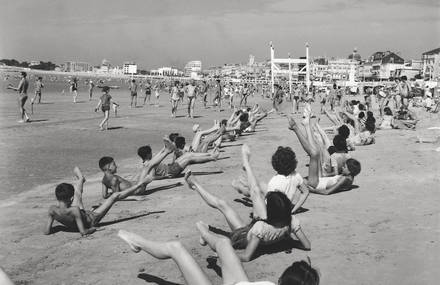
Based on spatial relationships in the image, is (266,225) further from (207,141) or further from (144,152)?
(207,141)

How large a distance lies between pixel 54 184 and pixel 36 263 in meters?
4.45

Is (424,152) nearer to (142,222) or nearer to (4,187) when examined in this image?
(142,222)

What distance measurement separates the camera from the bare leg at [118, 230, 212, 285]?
12.4ft

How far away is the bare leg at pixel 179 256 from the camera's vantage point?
3.78 meters

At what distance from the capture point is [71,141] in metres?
15.3

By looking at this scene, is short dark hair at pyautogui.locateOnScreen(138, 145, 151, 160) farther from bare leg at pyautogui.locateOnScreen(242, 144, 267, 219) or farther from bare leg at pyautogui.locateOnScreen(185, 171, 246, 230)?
bare leg at pyautogui.locateOnScreen(185, 171, 246, 230)

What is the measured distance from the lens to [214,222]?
668 centimetres

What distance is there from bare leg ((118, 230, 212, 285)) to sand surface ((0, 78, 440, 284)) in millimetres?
519

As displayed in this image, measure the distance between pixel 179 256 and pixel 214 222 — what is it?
2.72 meters

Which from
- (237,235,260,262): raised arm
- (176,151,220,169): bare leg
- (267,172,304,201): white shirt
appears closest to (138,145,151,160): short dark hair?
(176,151,220,169): bare leg

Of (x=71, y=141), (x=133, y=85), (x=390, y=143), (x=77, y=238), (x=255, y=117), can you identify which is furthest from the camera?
(x=133, y=85)

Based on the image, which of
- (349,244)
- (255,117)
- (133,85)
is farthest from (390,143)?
(133,85)

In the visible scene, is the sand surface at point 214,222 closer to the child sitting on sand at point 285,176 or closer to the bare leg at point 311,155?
the bare leg at point 311,155

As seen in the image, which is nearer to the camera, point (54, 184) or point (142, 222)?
point (142, 222)
